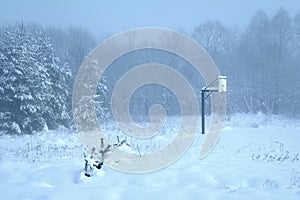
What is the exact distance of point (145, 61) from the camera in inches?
1969

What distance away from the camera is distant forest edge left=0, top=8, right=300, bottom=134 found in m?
25.3

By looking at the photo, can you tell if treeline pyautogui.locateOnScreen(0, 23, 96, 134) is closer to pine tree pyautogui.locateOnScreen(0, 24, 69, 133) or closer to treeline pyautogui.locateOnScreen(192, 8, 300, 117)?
pine tree pyautogui.locateOnScreen(0, 24, 69, 133)

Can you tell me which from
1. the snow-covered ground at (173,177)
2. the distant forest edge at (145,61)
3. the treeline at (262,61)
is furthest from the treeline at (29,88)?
the treeline at (262,61)

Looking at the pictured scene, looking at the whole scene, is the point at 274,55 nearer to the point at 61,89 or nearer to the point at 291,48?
the point at 291,48

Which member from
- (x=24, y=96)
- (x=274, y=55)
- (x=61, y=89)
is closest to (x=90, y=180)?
(x=24, y=96)

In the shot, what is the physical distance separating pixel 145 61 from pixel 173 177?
135ft

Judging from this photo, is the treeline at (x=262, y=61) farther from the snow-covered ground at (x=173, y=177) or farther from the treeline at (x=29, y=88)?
the snow-covered ground at (x=173, y=177)

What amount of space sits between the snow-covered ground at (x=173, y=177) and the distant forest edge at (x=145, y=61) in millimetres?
11295

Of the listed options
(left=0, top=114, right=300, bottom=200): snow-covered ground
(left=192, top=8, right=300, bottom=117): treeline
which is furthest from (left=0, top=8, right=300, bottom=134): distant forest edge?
(left=0, top=114, right=300, bottom=200): snow-covered ground

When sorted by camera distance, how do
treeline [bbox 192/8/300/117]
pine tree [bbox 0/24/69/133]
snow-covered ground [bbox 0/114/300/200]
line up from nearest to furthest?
snow-covered ground [bbox 0/114/300/200]
pine tree [bbox 0/24/69/133]
treeline [bbox 192/8/300/117]

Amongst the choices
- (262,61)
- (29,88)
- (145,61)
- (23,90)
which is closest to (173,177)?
(23,90)

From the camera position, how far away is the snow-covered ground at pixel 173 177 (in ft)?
23.7

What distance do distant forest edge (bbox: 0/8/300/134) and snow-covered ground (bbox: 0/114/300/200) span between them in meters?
11.3

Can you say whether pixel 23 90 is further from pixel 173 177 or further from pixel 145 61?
pixel 145 61
